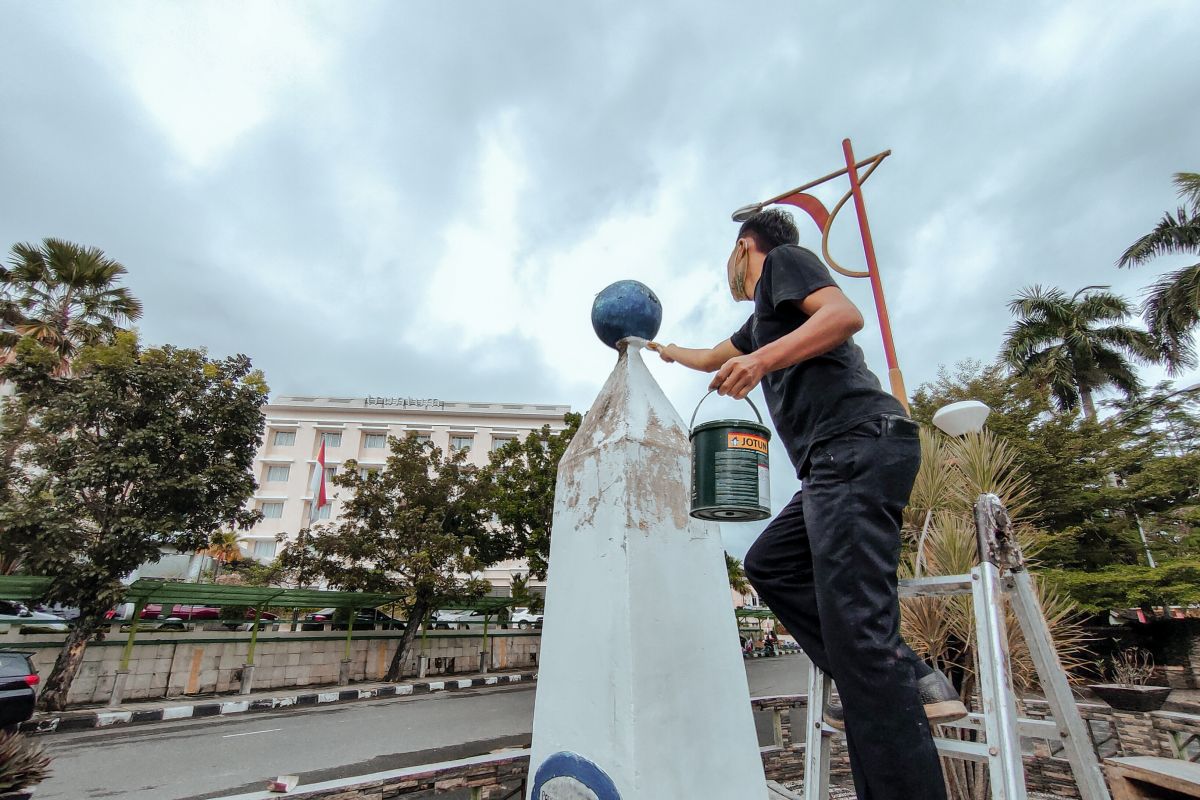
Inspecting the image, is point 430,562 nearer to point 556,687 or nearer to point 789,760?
point 789,760

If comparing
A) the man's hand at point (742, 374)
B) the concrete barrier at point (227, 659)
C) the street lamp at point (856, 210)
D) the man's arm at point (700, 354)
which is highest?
the street lamp at point (856, 210)

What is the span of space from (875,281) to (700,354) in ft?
4.10

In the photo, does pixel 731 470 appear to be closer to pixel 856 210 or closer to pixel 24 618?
pixel 856 210

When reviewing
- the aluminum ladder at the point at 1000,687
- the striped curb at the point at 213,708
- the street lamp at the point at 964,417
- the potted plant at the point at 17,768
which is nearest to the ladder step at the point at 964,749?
the aluminum ladder at the point at 1000,687

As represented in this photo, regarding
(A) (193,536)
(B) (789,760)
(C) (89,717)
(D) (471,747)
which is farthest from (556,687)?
(A) (193,536)

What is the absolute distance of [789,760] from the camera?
406 centimetres

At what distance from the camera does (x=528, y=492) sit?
16141 mm

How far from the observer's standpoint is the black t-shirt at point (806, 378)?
1.40 metres

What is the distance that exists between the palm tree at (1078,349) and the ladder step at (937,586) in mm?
22540

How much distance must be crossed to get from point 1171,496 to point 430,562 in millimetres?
18272

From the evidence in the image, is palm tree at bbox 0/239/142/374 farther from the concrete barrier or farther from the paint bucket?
the paint bucket

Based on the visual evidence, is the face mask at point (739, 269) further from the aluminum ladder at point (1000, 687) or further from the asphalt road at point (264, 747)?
the asphalt road at point (264, 747)

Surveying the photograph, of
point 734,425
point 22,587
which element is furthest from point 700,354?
point 22,587

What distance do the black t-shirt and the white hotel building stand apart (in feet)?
118
